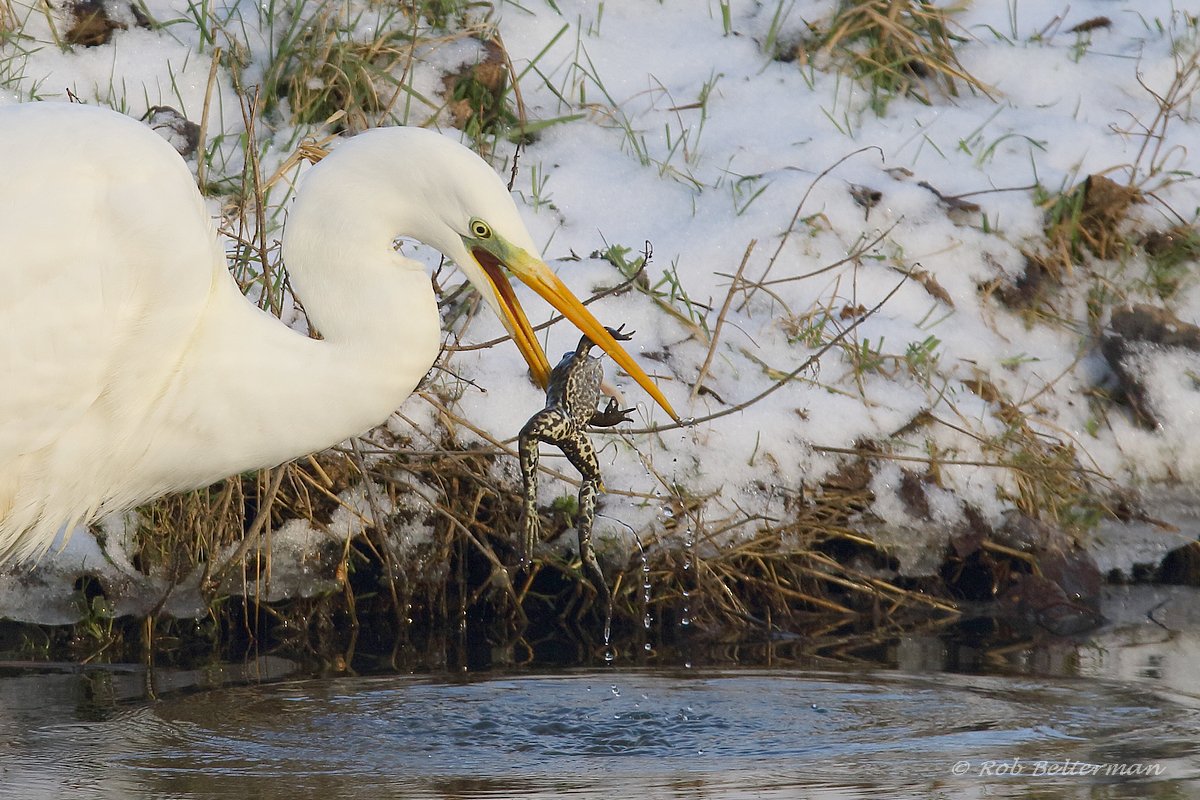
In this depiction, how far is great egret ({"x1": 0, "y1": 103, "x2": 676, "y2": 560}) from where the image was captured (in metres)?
2.87

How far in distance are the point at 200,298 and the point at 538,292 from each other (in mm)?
650

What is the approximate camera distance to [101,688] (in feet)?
11.2

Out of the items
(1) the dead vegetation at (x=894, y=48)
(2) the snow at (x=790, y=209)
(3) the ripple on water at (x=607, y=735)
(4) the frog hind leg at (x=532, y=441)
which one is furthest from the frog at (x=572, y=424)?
(1) the dead vegetation at (x=894, y=48)

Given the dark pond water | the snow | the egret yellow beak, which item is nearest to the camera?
the dark pond water

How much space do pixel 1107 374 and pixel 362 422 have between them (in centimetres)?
263

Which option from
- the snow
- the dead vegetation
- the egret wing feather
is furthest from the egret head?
the dead vegetation

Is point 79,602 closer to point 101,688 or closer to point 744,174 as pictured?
point 101,688

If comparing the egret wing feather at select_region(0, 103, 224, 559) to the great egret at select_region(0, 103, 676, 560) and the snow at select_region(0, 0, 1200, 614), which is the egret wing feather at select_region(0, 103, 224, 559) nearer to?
the great egret at select_region(0, 103, 676, 560)

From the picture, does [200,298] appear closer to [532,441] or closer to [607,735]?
[532,441]

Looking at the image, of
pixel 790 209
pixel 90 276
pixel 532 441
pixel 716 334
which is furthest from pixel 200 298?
pixel 790 209

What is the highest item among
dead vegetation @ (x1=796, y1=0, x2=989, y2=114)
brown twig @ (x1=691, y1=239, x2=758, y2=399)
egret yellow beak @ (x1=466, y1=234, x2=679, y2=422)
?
dead vegetation @ (x1=796, y1=0, x2=989, y2=114)

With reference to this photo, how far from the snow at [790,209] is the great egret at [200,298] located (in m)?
0.97

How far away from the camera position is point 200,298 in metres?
2.94

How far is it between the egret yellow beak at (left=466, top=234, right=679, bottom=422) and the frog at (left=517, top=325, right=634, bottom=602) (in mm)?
46
